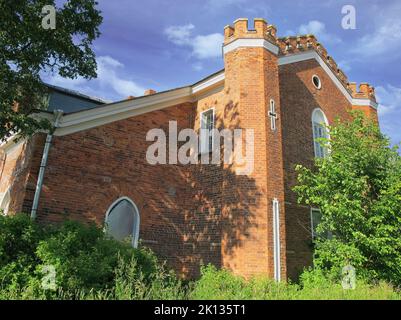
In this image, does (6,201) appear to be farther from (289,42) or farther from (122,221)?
(289,42)

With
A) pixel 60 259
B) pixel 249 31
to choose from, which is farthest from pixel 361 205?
pixel 60 259

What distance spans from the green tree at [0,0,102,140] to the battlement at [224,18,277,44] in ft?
15.8

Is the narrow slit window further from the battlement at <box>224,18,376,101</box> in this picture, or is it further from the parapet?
the parapet

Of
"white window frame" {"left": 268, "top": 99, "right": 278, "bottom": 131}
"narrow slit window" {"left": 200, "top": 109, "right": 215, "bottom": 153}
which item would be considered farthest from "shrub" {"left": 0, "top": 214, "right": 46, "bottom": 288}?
"white window frame" {"left": 268, "top": 99, "right": 278, "bottom": 131}

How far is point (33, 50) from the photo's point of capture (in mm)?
9484

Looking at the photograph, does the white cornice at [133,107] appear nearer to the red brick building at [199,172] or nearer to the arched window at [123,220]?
the red brick building at [199,172]

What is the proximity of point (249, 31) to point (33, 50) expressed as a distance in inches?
286

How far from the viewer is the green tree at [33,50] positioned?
8.85 m

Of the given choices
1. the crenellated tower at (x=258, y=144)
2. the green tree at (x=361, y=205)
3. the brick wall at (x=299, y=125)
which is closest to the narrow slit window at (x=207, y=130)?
the crenellated tower at (x=258, y=144)

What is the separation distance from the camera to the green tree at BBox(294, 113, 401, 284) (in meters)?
9.97

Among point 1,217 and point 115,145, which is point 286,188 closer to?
point 115,145

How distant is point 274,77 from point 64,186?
8.07 m

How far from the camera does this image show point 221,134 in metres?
12.3
